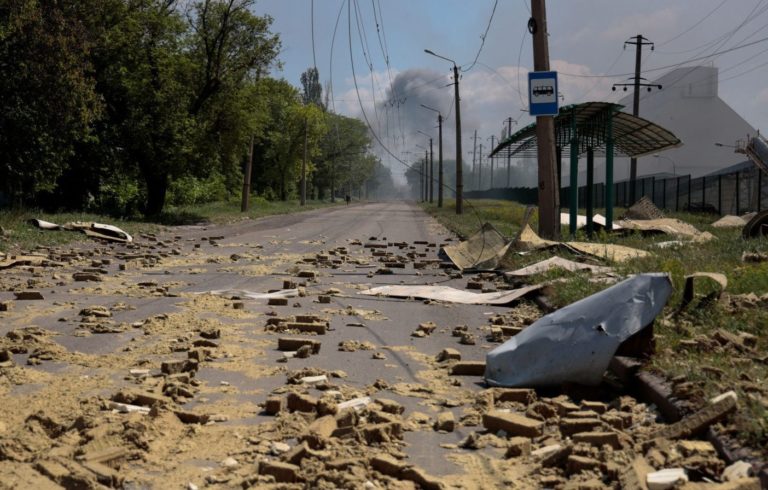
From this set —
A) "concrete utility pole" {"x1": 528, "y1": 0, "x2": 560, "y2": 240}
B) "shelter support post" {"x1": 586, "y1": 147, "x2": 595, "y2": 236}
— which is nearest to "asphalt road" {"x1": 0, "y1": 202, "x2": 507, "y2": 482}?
"concrete utility pole" {"x1": 528, "y1": 0, "x2": 560, "y2": 240}

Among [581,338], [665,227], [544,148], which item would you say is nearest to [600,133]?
[665,227]

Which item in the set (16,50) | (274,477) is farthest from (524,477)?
(16,50)

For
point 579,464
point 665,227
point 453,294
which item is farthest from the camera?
point 665,227

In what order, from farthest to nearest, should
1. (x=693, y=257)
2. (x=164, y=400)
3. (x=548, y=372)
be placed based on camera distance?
(x=693, y=257) → (x=548, y=372) → (x=164, y=400)

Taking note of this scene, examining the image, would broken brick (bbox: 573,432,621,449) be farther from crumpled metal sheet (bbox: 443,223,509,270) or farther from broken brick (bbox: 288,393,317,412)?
crumpled metal sheet (bbox: 443,223,509,270)

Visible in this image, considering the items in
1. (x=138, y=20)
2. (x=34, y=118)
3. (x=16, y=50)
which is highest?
(x=138, y=20)

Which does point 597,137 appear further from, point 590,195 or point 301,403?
point 301,403

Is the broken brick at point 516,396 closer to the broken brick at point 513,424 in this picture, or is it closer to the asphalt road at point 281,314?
the asphalt road at point 281,314

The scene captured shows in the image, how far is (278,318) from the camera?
8.78 metres

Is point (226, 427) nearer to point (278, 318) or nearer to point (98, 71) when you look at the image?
point (278, 318)

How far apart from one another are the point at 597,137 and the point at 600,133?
1.35ft

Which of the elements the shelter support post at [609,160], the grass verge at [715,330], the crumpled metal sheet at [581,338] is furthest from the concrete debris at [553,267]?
the shelter support post at [609,160]

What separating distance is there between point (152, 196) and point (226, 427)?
3059 centimetres

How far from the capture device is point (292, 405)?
524 centimetres
